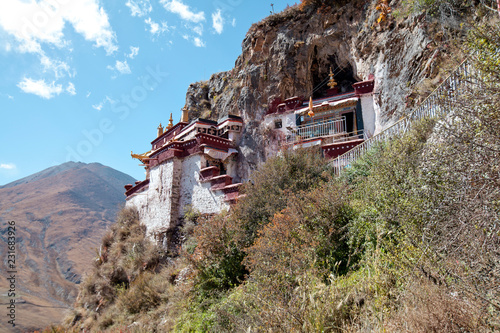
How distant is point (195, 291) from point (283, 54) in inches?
651

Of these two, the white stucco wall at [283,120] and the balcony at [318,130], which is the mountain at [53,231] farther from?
the balcony at [318,130]

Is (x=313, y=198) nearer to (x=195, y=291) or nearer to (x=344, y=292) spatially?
(x=344, y=292)

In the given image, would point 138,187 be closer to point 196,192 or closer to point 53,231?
point 196,192

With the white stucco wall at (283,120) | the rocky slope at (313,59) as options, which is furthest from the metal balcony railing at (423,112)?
the white stucco wall at (283,120)

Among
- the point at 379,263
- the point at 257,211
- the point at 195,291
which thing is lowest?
the point at 195,291

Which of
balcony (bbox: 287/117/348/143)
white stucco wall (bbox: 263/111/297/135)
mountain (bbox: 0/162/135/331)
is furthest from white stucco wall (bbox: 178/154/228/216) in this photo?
mountain (bbox: 0/162/135/331)

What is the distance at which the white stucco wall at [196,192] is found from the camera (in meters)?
16.3

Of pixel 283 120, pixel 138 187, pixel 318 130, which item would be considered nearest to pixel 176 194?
pixel 138 187

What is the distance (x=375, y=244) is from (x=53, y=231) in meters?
51.6

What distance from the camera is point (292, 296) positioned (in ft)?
18.5

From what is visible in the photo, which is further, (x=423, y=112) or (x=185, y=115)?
(x=185, y=115)

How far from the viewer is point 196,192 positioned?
17.6 meters

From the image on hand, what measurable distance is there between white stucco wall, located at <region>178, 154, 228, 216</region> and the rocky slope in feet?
11.3

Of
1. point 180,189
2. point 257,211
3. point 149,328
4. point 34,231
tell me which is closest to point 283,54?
point 180,189
